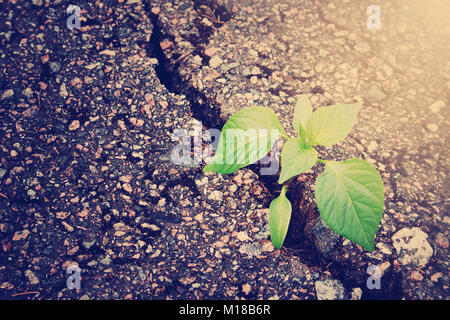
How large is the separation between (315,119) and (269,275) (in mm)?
693

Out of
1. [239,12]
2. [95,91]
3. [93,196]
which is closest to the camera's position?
[93,196]

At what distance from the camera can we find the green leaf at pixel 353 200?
1019 millimetres

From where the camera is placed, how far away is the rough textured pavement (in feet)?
4.26

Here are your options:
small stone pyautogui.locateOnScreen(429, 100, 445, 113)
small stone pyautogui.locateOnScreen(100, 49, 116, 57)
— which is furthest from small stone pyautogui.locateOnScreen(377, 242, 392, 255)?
small stone pyautogui.locateOnScreen(100, 49, 116, 57)

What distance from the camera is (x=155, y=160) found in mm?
1466

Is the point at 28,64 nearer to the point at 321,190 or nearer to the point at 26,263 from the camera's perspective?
the point at 26,263

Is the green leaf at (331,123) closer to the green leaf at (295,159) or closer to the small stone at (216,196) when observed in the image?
the green leaf at (295,159)

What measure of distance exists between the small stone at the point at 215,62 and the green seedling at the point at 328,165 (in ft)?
1.97

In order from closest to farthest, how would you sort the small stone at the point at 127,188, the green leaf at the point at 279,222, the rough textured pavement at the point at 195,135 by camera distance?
1. the green leaf at the point at 279,222
2. the rough textured pavement at the point at 195,135
3. the small stone at the point at 127,188

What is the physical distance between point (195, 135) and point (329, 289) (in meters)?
0.93

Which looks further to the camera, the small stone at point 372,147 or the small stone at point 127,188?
the small stone at point 372,147

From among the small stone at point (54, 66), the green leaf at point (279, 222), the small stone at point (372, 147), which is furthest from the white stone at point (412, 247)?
the small stone at point (54, 66)

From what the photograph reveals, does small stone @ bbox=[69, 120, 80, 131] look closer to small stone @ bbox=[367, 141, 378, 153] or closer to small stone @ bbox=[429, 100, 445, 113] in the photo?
small stone @ bbox=[367, 141, 378, 153]

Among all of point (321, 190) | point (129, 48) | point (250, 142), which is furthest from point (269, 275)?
point (129, 48)
